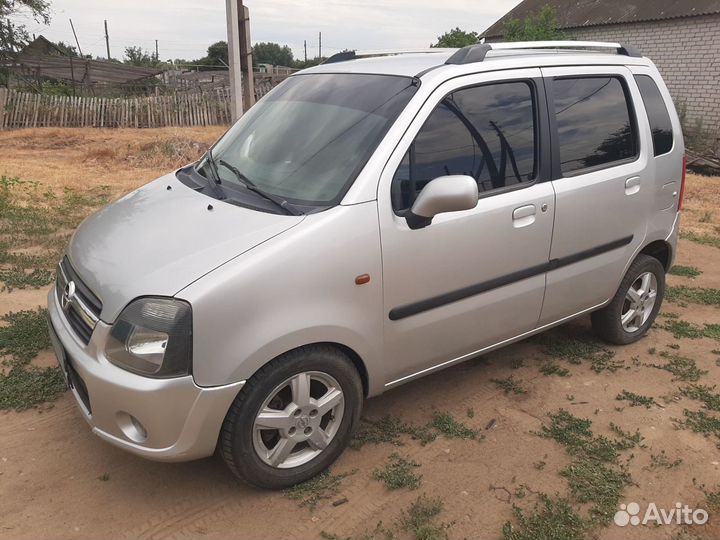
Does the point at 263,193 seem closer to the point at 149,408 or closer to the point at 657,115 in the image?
the point at 149,408

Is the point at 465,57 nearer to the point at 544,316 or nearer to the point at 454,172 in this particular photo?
the point at 454,172

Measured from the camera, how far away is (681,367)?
4105mm

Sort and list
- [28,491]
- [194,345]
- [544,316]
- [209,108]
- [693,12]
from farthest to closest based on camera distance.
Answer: [209,108]
[693,12]
[544,316]
[28,491]
[194,345]

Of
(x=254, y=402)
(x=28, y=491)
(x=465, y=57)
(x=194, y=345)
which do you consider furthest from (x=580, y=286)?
(x=28, y=491)

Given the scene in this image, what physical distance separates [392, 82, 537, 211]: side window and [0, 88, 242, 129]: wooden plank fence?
1676 centimetres

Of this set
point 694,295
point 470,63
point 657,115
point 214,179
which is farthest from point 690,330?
point 214,179

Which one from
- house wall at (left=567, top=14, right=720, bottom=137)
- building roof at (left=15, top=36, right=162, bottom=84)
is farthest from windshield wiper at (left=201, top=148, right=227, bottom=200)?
building roof at (left=15, top=36, right=162, bottom=84)

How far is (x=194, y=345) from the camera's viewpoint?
240 centimetres

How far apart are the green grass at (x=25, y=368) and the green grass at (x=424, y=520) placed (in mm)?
2138

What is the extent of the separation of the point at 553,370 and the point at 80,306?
9.43 ft

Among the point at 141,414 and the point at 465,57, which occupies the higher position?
the point at 465,57

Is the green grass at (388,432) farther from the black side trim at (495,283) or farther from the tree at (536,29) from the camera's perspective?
the tree at (536,29)

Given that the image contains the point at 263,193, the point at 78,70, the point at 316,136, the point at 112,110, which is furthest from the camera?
the point at 78,70

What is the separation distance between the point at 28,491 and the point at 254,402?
1200 mm
